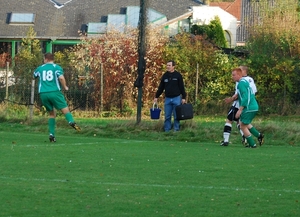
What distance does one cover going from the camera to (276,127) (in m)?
19.8

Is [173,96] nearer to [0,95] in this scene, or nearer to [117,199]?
[0,95]

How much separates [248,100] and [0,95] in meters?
12.8

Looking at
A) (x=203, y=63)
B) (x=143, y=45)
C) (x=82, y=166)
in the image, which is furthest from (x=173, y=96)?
(x=203, y=63)

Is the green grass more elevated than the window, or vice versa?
the window

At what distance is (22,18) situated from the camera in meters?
53.0

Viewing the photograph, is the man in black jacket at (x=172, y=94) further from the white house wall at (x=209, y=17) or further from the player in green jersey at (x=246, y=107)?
the white house wall at (x=209, y=17)

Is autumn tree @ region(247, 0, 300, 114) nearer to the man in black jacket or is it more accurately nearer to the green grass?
the man in black jacket

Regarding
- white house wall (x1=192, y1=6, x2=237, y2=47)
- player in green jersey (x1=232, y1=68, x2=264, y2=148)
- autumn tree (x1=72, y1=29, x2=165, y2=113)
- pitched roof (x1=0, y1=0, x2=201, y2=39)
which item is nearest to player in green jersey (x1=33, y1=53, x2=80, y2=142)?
player in green jersey (x1=232, y1=68, x2=264, y2=148)

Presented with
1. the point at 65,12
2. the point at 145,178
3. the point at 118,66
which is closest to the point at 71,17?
the point at 65,12

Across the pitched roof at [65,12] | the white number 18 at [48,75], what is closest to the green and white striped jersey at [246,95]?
the white number 18 at [48,75]

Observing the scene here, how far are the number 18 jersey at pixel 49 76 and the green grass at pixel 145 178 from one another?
1153 millimetres

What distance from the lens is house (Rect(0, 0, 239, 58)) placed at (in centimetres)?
5081

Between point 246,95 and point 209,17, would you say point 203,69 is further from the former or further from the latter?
point 209,17

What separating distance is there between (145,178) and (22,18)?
142 feet
